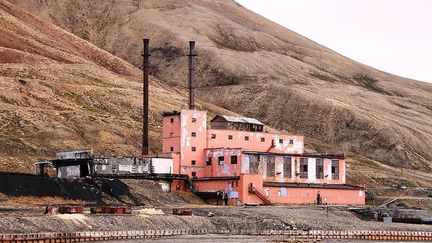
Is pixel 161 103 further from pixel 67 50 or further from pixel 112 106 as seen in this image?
pixel 67 50

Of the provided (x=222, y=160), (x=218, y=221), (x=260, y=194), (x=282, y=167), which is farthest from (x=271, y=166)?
(x=218, y=221)

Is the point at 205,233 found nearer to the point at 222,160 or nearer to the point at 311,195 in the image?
the point at 222,160

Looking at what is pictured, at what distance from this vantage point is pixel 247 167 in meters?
111

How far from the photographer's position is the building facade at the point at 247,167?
10794 centimetres

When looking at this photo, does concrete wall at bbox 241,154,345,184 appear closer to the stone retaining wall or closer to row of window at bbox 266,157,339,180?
row of window at bbox 266,157,339,180

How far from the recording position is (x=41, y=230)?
210 ft

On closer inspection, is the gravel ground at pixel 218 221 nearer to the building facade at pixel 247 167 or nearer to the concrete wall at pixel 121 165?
the building facade at pixel 247 167

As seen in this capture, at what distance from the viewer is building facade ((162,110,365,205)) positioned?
108m

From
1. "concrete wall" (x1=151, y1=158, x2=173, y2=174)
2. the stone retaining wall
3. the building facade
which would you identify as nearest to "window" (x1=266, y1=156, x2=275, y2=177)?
the building facade

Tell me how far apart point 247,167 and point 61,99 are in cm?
4851

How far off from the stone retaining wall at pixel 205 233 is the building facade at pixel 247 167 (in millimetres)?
25429

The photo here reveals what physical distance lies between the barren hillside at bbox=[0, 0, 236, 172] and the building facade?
18.2 meters

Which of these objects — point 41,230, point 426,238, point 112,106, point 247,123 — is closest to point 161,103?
point 112,106

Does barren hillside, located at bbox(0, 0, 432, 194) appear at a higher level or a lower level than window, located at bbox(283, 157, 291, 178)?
higher
